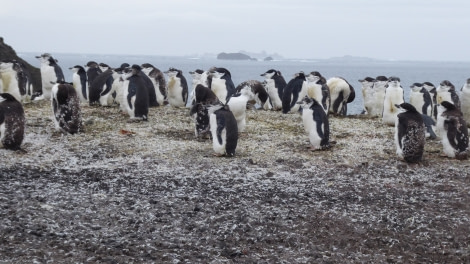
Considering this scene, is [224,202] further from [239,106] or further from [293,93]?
[293,93]

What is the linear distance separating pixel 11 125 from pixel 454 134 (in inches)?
280

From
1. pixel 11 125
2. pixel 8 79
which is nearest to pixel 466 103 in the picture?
pixel 11 125

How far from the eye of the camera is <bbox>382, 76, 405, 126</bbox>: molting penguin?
12367mm

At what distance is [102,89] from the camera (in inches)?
561

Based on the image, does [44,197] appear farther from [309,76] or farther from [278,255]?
[309,76]

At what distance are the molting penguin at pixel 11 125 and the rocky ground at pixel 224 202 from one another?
1.07 feet

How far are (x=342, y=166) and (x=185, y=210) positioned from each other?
3.24 m

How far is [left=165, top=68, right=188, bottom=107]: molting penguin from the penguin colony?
3 centimetres

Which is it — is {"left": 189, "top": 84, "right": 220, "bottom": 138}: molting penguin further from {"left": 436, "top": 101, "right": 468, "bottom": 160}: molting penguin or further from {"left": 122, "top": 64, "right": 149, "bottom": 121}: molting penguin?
{"left": 436, "top": 101, "right": 468, "bottom": 160}: molting penguin

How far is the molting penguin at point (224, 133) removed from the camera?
9.18 metres

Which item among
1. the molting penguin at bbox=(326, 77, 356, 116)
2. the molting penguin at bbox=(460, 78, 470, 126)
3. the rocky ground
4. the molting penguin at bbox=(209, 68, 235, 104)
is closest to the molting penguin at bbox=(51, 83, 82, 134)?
the rocky ground

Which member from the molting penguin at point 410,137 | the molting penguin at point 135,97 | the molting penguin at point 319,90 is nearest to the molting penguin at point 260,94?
the molting penguin at point 319,90

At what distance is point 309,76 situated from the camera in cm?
1409

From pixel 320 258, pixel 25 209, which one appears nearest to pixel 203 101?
pixel 25 209
